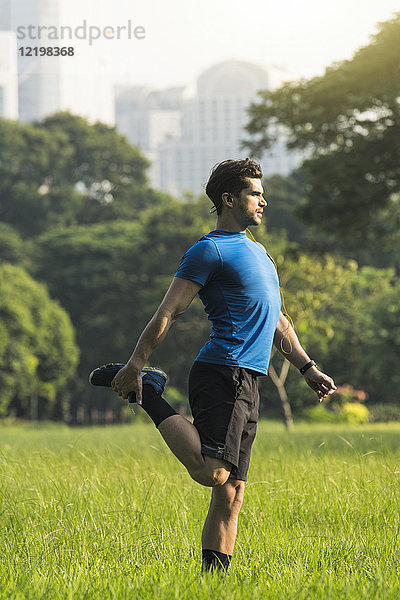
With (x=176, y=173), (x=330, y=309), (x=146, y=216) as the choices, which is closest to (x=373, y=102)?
(x=330, y=309)

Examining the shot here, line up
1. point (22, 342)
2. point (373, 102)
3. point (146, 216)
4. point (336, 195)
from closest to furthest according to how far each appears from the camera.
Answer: point (373, 102) < point (336, 195) < point (22, 342) < point (146, 216)

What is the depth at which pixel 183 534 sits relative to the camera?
4.74 meters

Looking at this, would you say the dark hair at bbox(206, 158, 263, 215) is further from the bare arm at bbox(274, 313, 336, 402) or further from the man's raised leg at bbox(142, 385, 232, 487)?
the man's raised leg at bbox(142, 385, 232, 487)

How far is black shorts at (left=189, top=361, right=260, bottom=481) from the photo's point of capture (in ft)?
12.5

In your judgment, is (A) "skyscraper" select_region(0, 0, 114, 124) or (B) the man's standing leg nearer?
(B) the man's standing leg

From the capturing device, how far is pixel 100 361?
128ft

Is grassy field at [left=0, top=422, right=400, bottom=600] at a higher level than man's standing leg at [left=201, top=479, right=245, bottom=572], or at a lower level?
lower

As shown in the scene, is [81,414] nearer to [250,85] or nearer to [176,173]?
[176,173]

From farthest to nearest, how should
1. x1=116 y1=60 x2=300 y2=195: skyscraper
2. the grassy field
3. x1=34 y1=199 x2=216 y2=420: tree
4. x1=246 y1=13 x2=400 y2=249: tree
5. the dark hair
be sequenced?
1. x1=116 y1=60 x2=300 y2=195: skyscraper
2. x1=34 y1=199 x2=216 y2=420: tree
3. x1=246 y1=13 x2=400 y2=249: tree
4. the dark hair
5. the grassy field

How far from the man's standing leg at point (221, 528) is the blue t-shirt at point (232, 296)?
542mm

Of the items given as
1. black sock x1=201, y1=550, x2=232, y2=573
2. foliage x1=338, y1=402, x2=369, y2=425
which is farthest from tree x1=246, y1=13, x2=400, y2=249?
foliage x1=338, y1=402, x2=369, y2=425

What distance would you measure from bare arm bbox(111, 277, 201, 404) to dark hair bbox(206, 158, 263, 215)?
1.54 ft

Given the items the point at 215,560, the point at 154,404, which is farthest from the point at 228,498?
the point at 154,404

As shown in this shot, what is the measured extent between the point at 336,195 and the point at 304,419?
52.9 ft
